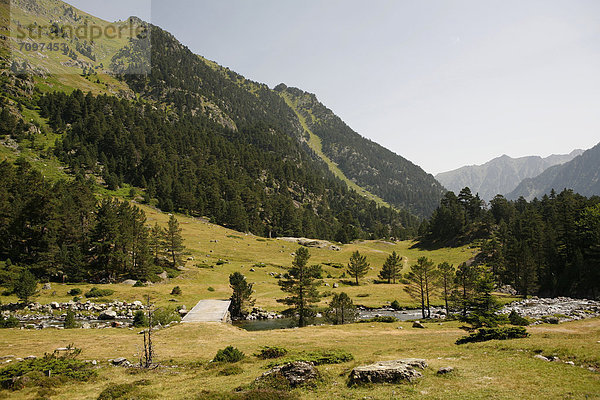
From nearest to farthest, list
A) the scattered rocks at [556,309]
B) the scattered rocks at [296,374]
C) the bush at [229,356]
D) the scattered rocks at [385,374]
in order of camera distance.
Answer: the scattered rocks at [385,374], the scattered rocks at [296,374], the bush at [229,356], the scattered rocks at [556,309]

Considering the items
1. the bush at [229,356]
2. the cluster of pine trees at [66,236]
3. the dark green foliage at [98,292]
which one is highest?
the cluster of pine trees at [66,236]

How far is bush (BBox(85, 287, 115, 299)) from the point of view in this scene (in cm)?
5388

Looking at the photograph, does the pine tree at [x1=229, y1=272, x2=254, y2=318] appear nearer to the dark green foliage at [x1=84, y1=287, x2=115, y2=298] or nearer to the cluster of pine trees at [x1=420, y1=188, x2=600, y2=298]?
the dark green foliage at [x1=84, y1=287, x2=115, y2=298]

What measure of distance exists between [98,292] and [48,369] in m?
40.3

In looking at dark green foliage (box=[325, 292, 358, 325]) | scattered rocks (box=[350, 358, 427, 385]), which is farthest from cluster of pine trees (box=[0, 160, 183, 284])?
scattered rocks (box=[350, 358, 427, 385])

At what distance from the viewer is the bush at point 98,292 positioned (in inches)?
2121

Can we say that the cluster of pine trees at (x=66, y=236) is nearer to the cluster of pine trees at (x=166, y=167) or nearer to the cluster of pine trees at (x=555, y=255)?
the cluster of pine trees at (x=166, y=167)

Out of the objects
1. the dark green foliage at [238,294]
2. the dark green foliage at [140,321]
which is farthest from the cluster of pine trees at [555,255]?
the dark green foliage at [140,321]

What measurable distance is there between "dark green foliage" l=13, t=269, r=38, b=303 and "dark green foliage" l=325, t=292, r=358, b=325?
48.8 meters

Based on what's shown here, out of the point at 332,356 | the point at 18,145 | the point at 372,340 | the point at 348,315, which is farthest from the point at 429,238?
the point at 18,145

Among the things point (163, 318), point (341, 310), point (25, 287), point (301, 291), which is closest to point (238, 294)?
point (301, 291)

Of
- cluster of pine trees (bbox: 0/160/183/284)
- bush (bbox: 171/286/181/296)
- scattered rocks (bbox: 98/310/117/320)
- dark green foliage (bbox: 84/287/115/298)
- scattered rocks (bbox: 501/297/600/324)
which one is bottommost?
scattered rocks (bbox: 501/297/600/324)

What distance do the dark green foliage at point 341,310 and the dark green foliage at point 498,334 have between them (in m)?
23.0

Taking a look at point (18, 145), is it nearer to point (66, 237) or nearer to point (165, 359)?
point (66, 237)
